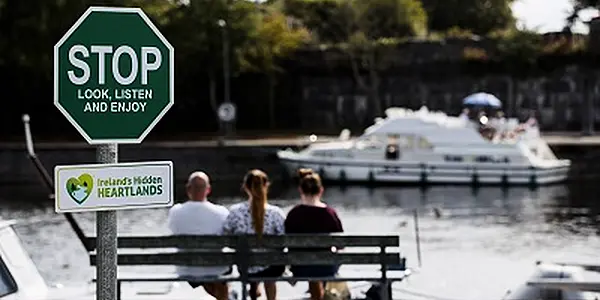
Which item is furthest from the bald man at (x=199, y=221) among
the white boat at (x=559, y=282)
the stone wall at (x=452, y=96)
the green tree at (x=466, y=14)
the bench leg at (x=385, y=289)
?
the green tree at (x=466, y=14)

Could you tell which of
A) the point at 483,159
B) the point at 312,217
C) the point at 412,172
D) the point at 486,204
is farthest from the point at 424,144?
the point at 312,217

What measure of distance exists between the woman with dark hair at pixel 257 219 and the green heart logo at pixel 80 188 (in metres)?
5.35

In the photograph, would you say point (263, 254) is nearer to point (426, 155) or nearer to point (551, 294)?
point (551, 294)

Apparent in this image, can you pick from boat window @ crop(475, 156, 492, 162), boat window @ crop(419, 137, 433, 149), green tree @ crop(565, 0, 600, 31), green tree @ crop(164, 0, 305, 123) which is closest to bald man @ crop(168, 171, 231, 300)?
boat window @ crop(475, 156, 492, 162)

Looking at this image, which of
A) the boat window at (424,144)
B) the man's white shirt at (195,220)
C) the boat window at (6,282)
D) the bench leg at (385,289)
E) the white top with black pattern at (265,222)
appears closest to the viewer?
the boat window at (6,282)

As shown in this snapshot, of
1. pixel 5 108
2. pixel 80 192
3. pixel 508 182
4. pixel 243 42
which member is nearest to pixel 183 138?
pixel 243 42

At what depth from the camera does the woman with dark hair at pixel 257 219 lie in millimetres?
10117

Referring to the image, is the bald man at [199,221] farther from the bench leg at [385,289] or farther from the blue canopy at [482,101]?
the blue canopy at [482,101]

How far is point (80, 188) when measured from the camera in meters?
4.70

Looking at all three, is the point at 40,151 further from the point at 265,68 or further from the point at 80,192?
the point at 80,192

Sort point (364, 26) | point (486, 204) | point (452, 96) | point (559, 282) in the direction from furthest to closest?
point (364, 26)
point (452, 96)
point (486, 204)
point (559, 282)

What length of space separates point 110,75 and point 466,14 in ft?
245

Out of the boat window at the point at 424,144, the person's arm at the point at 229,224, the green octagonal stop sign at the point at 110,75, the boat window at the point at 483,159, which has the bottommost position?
the person's arm at the point at 229,224

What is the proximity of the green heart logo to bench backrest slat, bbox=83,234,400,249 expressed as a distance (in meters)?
5.25
